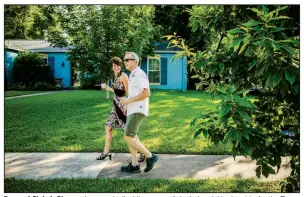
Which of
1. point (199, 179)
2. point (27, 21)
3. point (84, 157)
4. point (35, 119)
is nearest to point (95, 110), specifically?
point (35, 119)

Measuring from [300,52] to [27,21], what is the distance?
34889mm

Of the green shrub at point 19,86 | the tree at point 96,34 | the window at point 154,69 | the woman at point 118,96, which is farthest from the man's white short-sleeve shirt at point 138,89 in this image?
the window at point 154,69

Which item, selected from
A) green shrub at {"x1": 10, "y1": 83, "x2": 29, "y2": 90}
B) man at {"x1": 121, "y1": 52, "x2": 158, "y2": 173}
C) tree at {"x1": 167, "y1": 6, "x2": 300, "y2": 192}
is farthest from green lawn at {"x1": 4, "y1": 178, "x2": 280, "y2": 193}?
green shrub at {"x1": 10, "y1": 83, "x2": 29, "y2": 90}

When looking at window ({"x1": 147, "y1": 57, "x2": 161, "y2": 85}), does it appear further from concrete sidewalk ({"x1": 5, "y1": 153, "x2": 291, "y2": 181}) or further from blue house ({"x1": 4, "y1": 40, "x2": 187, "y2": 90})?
concrete sidewalk ({"x1": 5, "y1": 153, "x2": 291, "y2": 181})

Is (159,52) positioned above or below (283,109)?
above

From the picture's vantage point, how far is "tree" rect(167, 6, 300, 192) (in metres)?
2.50

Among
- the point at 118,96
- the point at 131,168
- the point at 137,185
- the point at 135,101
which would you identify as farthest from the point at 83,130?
the point at 137,185

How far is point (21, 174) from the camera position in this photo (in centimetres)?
455

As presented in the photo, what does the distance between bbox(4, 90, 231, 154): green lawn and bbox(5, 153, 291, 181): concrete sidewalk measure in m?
0.35

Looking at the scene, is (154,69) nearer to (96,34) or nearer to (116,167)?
(96,34)

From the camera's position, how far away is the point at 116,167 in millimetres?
4883

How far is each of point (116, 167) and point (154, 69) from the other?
17.7m

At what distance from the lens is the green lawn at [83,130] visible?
600 cm

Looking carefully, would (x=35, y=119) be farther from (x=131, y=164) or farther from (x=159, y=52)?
(x=159, y=52)
